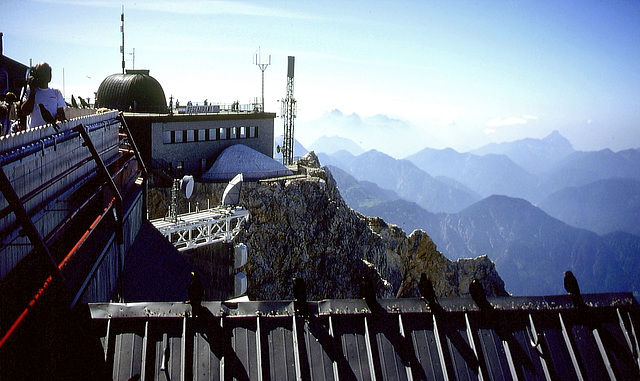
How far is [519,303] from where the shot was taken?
27.1 feet

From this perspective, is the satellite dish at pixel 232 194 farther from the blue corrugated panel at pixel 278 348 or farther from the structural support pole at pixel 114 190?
the blue corrugated panel at pixel 278 348

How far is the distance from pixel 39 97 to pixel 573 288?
9.47 metres

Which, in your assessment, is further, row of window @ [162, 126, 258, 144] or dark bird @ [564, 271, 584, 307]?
row of window @ [162, 126, 258, 144]

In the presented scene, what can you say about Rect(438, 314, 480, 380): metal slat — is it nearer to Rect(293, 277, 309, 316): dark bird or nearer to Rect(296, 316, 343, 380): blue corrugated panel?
Rect(296, 316, 343, 380): blue corrugated panel

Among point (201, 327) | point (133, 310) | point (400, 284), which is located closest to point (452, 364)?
point (201, 327)

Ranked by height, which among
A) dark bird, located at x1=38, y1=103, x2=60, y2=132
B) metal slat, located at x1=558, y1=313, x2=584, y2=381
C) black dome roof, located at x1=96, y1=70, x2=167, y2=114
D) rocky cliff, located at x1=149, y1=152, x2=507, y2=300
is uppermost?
Answer: black dome roof, located at x1=96, y1=70, x2=167, y2=114

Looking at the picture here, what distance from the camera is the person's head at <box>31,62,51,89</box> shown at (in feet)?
28.6

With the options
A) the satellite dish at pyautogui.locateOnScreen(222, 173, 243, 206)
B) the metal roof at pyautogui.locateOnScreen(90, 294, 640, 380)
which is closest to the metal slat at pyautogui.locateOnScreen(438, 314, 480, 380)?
the metal roof at pyautogui.locateOnScreen(90, 294, 640, 380)

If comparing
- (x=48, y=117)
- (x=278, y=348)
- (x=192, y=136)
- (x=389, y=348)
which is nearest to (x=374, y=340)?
(x=389, y=348)

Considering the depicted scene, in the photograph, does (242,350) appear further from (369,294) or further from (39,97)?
(39,97)

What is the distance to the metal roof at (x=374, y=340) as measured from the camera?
6.85m

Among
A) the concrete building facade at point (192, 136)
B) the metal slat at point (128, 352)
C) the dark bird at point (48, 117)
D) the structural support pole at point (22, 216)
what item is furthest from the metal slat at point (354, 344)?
the concrete building facade at point (192, 136)

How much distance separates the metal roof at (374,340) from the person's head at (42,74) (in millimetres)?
4271

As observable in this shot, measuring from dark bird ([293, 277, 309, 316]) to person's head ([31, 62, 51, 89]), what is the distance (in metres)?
5.57
